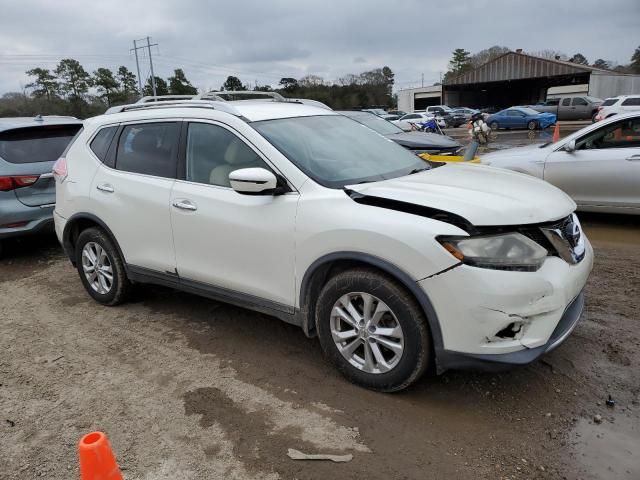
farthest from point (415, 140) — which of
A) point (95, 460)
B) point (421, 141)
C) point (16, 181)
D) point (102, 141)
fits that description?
point (95, 460)

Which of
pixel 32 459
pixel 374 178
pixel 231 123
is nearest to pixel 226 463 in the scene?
pixel 32 459

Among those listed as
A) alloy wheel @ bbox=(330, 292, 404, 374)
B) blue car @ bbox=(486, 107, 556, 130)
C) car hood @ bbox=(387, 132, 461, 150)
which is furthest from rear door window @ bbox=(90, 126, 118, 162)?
blue car @ bbox=(486, 107, 556, 130)

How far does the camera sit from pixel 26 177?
627 cm

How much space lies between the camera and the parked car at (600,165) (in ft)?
21.5

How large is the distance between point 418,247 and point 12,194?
542cm

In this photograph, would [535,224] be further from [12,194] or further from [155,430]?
[12,194]

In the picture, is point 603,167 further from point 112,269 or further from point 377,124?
point 112,269

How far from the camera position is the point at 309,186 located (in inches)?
131

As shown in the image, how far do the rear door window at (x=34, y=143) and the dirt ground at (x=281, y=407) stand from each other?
272 centimetres

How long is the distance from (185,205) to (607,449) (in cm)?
306

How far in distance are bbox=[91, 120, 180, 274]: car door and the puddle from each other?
9.94 feet

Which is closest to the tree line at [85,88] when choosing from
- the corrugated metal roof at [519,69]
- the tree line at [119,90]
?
the tree line at [119,90]

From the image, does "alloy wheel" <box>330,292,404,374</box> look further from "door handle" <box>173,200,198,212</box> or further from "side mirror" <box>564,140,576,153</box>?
"side mirror" <box>564,140,576,153</box>

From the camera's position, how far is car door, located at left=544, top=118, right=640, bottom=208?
21.4ft
